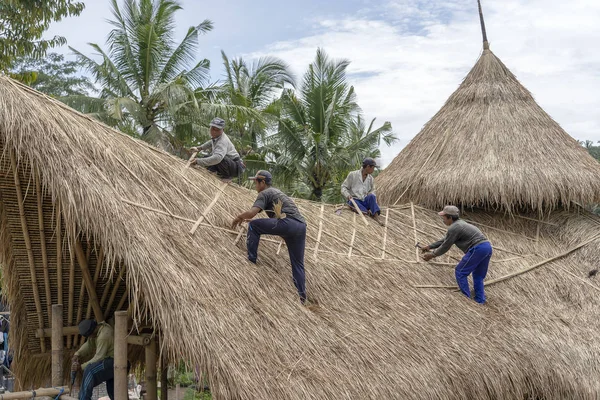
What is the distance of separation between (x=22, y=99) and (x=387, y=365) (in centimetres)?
438

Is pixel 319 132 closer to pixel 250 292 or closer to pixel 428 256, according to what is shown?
pixel 428 256

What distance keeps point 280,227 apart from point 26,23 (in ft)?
20.8

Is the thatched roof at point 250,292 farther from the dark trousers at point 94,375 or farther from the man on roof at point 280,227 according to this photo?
the dark trousers at point 94,375

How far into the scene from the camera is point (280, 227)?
681 centimetres

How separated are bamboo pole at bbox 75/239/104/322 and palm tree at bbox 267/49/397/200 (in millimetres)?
12130

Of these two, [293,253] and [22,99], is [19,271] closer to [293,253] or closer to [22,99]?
[22,99]

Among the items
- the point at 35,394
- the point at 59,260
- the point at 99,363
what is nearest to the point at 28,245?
the point at 59,260

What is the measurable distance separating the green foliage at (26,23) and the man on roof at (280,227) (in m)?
5.84

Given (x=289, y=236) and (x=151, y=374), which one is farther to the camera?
(x=151, y=374)

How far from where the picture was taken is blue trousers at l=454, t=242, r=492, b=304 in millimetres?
8727

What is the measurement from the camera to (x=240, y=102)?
1806cm

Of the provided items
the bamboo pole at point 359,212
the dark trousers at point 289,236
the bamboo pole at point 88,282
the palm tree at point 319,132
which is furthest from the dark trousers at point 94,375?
the palm tree at point 319,132

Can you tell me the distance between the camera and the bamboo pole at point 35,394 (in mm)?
6132

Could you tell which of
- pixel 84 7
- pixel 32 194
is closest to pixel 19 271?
pixel 32 194
